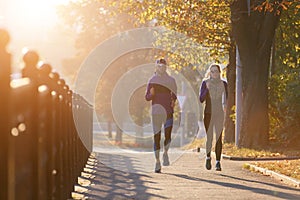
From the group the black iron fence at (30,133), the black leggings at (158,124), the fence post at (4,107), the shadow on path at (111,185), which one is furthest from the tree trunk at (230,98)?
the fence post at (4,107)

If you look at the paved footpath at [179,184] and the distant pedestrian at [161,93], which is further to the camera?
the distant pedestrian at [161,93]

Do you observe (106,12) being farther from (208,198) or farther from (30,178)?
(30,178)

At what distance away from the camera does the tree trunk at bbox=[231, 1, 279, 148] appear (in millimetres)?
19031

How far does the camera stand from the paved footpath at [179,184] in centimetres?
916

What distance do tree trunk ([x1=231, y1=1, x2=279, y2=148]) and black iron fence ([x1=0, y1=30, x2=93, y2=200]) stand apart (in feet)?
40.0

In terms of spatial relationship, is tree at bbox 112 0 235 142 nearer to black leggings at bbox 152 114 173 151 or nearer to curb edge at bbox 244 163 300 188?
black leggings at bbox 152 114 173 151

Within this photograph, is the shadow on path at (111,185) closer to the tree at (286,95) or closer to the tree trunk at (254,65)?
the tree trunk at (254,65)

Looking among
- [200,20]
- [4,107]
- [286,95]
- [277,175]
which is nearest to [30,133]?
[4,107]

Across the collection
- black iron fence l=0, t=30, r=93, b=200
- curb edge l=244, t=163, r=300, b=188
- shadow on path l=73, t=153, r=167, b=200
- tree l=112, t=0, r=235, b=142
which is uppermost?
tree l=112, t=0, r=235, b=142

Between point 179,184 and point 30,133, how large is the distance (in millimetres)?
Result: 6350

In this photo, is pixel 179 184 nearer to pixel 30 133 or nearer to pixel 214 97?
pixel 214 97

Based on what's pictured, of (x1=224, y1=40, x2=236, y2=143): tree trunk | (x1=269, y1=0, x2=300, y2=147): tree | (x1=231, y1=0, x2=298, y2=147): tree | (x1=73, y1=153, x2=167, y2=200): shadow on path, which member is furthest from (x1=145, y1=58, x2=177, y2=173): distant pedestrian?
(x1=224, y1=40, x2=236, y2=143): tree trunk

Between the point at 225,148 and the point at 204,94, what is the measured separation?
27.0 feet

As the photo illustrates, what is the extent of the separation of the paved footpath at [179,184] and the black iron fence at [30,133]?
6.84 feet
